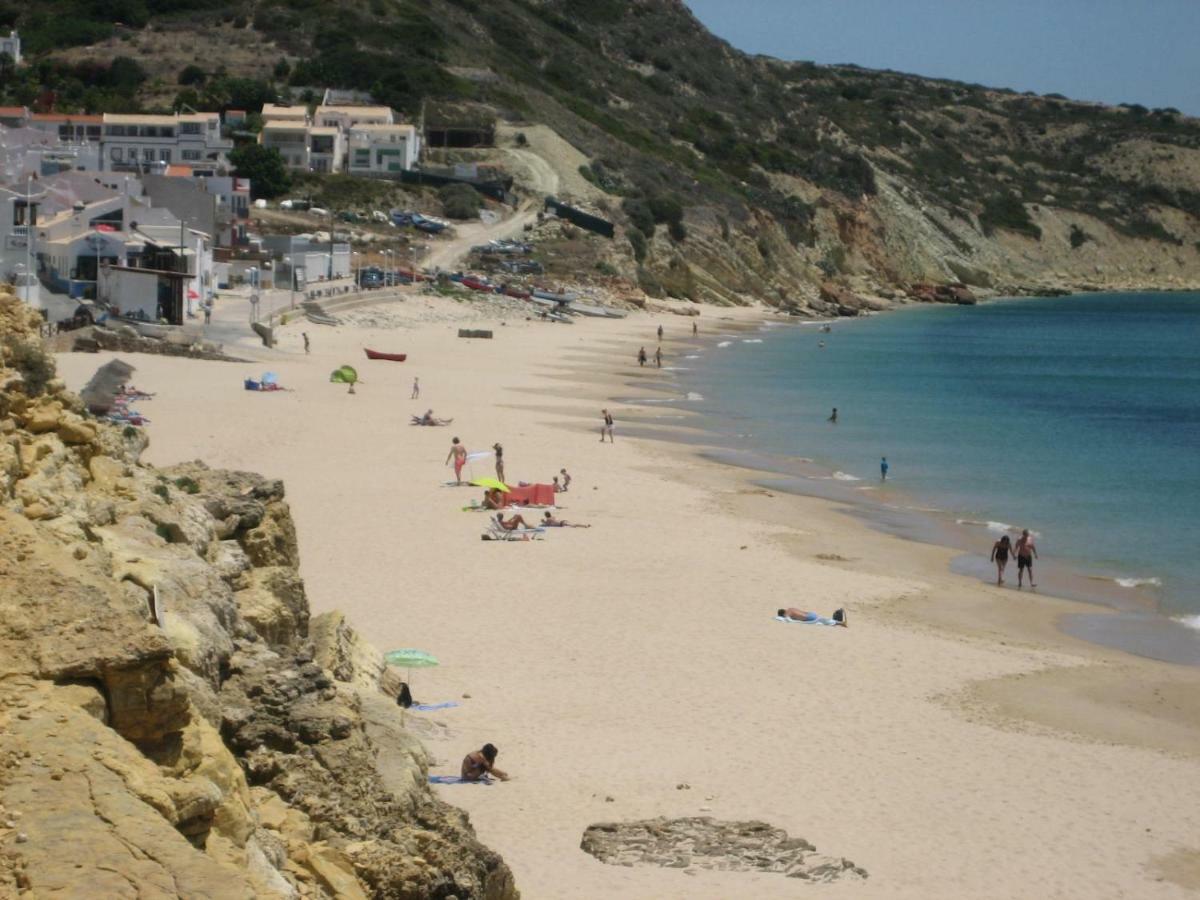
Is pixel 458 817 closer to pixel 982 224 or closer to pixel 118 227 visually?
pixel 118 227

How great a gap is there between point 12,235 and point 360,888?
146 feet

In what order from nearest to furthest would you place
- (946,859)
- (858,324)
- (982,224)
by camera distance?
(946,859) < (858,324) < (982,224)

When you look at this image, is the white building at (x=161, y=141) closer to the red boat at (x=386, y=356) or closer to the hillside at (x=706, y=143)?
the hillside at (x=706, y=143)

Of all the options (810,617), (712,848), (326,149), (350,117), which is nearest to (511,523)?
(810,617)

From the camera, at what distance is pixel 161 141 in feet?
281

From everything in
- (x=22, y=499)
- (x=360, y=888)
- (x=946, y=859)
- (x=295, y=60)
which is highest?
(x=295, y=60)

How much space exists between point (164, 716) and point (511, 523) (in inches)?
675

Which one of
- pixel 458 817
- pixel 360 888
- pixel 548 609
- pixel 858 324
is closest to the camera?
pixel 360 888

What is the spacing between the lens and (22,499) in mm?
7371

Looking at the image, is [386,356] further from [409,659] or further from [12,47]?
[12,47]

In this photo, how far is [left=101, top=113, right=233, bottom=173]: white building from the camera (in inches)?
3327

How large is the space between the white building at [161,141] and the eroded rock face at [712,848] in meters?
76.2

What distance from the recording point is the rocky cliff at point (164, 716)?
5.23 metres

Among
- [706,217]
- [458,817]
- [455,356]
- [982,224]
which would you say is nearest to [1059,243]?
[982,224]
